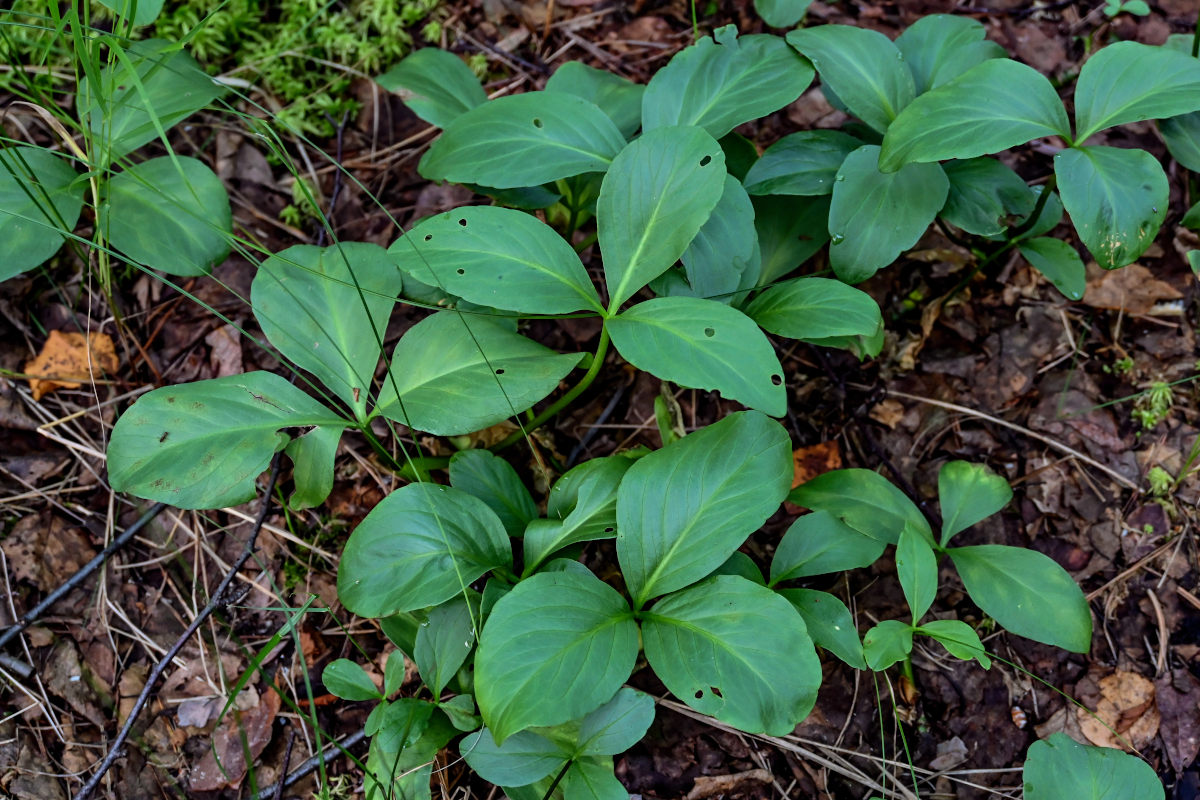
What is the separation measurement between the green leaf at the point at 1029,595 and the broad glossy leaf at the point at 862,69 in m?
0.97

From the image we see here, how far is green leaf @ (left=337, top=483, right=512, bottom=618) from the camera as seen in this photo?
1560 millimetres

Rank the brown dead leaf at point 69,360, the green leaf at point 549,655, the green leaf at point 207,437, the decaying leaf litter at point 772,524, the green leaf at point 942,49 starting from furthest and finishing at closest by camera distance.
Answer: the brown dead leaf at point 69,360, the green leaf at point 942,49, the decaying leaf litter at point 772,524, the green leaf at point 207,437, the green leaf at point 549,655

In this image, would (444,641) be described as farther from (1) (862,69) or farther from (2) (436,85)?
(1) (862,69)

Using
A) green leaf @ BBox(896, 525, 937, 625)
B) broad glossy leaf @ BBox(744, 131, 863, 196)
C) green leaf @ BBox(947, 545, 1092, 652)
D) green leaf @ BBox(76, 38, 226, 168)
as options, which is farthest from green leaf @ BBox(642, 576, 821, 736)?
green leaf @ BBox(76, 38, 226, 168)

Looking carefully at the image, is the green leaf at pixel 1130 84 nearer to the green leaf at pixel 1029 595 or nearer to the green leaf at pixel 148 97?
the green leaf at pixel 1029 595

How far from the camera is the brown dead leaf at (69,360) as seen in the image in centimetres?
211

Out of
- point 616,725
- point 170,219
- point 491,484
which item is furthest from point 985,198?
point 170,219

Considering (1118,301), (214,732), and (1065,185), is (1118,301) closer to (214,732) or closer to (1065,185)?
(1065,185)

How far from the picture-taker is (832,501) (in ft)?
5.68

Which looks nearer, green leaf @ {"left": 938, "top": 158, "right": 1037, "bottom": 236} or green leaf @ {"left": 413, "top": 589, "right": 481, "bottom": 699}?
green leaf @ {"left": 413, "top": 589, "right": 481, "bottom": 699}

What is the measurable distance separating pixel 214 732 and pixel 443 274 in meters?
1.15

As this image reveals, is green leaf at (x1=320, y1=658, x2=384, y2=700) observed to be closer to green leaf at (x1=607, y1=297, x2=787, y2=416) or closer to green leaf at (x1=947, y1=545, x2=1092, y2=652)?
green leaf at (x1=607, y1=297, x2=787, y2=416)

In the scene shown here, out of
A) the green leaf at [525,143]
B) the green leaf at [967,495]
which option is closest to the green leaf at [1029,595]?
the green leaf at [967,495]

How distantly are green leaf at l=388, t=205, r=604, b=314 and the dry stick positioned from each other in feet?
2.29
